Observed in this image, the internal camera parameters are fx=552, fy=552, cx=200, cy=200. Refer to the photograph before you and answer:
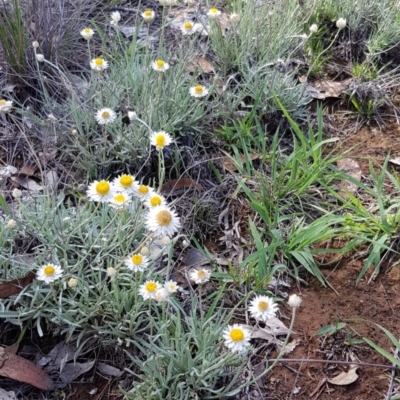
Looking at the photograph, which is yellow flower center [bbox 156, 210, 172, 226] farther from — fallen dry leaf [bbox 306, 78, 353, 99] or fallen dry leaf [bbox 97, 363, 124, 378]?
fallen dry leaf [bbox 306, 78, 353, 99]

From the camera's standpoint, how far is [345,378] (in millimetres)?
1906

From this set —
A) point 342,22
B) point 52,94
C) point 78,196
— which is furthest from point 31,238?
point 342,22

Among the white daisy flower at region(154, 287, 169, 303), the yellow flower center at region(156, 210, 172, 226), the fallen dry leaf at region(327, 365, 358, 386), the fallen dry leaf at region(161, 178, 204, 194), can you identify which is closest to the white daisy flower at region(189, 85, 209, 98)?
the fallen dry leaf at region(161, 178, 204, 194)

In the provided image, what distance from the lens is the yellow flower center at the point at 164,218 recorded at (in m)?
1.59

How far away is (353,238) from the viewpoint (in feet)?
7.55

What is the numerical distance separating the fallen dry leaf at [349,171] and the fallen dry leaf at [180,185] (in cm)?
67

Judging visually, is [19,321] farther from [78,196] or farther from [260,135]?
[260,135]

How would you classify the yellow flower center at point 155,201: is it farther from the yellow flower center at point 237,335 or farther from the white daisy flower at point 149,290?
the yellow flower center at point 237,335

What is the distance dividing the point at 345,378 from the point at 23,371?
3.57 feet

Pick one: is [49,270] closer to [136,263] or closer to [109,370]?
[136,263]

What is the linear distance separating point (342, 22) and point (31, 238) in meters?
1.80

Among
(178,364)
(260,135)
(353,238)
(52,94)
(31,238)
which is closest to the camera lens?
(178,364)

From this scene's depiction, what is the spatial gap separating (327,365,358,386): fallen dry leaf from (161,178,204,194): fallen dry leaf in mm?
994

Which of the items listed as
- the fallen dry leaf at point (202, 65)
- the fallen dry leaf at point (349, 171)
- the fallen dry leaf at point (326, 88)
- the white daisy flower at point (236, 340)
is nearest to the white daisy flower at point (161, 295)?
the white daisy flower at point (236, 340)
